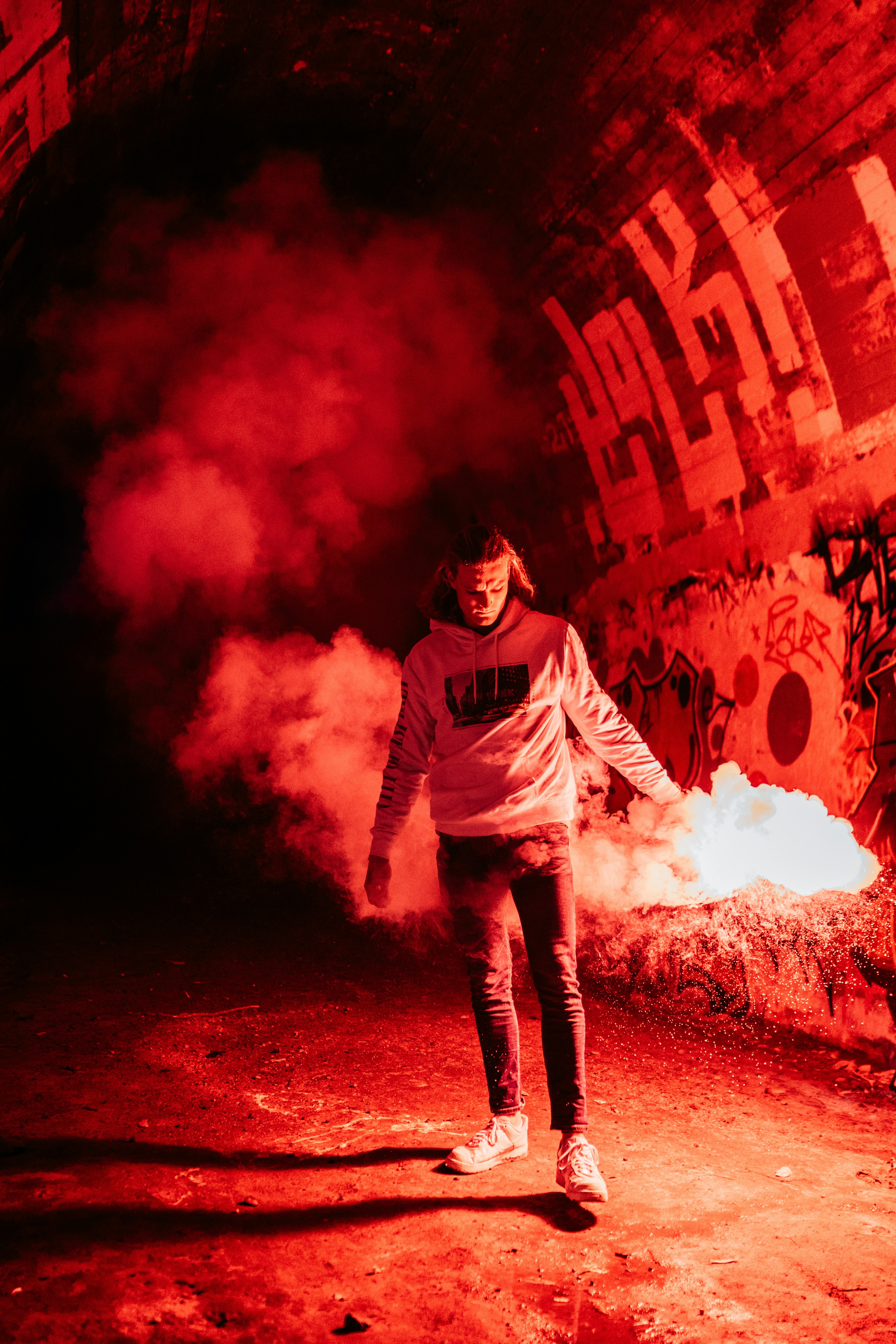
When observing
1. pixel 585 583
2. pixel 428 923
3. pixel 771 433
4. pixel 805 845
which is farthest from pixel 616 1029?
pixel 585 583

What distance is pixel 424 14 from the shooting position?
5812 mm

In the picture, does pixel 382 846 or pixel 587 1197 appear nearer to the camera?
pixel 587 1197

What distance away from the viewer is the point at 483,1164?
10.6 ft

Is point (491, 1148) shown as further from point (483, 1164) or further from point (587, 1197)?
point (587, 1197)

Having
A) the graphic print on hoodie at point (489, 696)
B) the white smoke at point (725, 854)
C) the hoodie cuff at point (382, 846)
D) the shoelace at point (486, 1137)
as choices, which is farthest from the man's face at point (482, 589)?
the shoelace at point (486, 1137)

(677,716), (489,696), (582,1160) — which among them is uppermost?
(677,716)

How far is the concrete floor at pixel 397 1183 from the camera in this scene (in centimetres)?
243

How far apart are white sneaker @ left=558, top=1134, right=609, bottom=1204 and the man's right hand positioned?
100 centimetres

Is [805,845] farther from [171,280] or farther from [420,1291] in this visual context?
[171,280]

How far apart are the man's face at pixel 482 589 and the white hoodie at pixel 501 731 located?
0.06 metres

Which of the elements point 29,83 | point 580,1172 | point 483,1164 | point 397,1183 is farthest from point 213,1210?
point 29,83

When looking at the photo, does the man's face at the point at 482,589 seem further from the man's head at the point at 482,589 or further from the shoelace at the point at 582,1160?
the shoelace at the point at 582,1160

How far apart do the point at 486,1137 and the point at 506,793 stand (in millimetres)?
1196

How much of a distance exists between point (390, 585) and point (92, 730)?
459 cm
